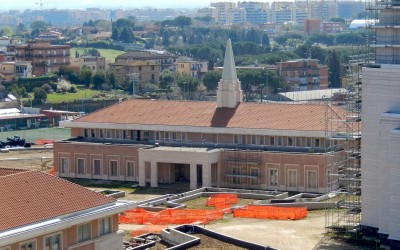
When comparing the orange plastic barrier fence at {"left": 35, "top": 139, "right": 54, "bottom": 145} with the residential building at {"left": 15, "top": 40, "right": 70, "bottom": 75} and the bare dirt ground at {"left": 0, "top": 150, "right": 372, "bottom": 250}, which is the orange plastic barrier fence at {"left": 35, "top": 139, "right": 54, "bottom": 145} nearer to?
the bare dirt ground at {"left": 0, "top": 150, "right": 372, "bottom": 250}

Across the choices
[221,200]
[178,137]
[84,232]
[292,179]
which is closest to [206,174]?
[178,137]

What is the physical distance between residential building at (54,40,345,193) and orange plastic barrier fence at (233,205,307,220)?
493 centimetres

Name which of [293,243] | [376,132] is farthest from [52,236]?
[376,132]

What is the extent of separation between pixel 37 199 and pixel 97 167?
22.5 meters

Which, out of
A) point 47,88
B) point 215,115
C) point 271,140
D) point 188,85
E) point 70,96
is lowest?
point 70,96

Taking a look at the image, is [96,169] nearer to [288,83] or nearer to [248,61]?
[288,83]

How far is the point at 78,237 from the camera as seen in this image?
32906mm

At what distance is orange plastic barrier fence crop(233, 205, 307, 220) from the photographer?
42.9 metres

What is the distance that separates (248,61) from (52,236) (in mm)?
97318

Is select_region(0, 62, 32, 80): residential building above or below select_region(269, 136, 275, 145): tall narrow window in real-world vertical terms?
below

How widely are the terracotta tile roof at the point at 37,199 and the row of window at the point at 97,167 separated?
19.8m

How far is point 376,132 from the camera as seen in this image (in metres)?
37.7

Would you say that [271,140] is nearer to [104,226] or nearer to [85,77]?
[104,226]

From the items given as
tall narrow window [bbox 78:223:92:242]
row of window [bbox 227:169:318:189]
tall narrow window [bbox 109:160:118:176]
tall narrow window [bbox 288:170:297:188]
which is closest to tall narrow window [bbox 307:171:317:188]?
row of window [bbox 227:169:318:189]
